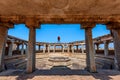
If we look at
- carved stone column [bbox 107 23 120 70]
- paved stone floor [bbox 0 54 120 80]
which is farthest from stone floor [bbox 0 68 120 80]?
carved stone column [bbox 107 23 120 70]

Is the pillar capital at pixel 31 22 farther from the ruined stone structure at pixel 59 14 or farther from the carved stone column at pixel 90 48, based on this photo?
the carved stone column at pixel 90 48

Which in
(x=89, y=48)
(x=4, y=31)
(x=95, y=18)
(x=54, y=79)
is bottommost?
(x=54, y=79)

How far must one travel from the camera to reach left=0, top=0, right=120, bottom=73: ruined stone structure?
3.76m

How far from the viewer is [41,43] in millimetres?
30266

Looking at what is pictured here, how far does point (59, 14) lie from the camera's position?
16.3 ft

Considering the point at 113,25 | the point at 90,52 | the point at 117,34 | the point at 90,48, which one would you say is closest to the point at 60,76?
the point at 90,52

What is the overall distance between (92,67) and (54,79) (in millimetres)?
2846

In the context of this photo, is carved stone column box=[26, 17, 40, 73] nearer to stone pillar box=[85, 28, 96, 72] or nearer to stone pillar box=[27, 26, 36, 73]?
stone pillar box=[27, 26, 36, 73]

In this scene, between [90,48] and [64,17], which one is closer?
[64,17]

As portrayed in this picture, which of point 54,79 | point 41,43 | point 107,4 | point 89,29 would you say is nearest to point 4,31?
point 54,79

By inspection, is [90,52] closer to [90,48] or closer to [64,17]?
[90,48]

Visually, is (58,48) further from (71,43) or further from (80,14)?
(80,14)

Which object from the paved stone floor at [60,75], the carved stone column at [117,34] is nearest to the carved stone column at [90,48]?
the paved stone floor at [60,75]

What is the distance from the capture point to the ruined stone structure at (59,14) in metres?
3.76
